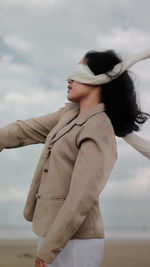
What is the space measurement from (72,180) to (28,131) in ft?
2.84

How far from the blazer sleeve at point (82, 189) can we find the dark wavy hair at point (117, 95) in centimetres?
32

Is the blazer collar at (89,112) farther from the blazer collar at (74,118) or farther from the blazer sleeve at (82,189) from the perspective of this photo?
the blazer sleeve at (82,189)

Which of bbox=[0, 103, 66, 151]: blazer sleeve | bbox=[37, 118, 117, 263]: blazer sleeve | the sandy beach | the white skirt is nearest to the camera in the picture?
bbox=[37, 118, 117, 263]: blazer sleeve

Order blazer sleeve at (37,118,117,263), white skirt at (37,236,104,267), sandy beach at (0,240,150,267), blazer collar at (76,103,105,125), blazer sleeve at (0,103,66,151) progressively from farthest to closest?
sandy beach at (0,240,150,267), blazer sleeve at (0,103,66,151), blazer collar at (76,103,105,125), white skirt at (37,236,104,267), blazer sleeve at (37,118,117,263)

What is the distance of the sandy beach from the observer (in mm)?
6566

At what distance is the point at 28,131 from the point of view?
10.2 feet

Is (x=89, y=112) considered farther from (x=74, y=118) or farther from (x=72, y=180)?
(x=72, y=180)

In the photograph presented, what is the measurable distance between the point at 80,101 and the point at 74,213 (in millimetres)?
791

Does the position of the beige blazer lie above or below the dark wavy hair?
below

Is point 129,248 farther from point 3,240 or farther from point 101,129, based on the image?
point 101,129

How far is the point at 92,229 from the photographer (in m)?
2.43

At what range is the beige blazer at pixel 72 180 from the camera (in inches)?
90.0

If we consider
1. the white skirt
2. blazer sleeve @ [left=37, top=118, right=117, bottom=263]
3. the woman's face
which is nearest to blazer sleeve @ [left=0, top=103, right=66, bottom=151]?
the woman's face

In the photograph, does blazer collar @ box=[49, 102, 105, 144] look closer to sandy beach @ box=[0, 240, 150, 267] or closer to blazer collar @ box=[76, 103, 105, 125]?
blazer collar @ box=[76, 103, 105, 125]
